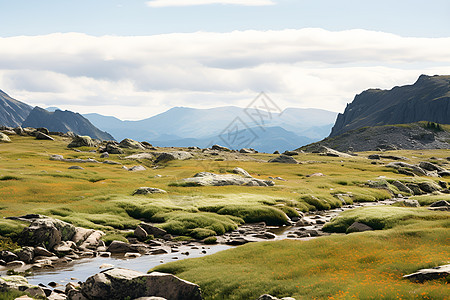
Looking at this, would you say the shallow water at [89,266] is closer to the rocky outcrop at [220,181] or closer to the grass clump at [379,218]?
the grass clump at [379,218]

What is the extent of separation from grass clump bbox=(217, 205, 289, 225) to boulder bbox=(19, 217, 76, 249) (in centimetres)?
2505

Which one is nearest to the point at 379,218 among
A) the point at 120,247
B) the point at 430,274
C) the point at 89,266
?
the point at 430,274

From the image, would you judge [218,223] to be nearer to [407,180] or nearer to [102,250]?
[102,250]

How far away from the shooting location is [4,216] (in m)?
46.8

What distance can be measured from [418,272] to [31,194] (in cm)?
5687

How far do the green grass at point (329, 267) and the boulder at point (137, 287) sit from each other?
6.91ft

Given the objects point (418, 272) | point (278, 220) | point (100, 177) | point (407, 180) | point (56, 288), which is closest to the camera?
point (418, 272)

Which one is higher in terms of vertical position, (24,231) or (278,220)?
(24,231)

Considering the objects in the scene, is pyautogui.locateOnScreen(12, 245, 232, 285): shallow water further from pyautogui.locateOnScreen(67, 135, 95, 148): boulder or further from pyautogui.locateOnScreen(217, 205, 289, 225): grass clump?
pyautogui.locateOnScreen(67, 135, 95, 148): boulder

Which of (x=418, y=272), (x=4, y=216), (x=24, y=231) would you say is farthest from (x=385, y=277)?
(x=4, y=216)

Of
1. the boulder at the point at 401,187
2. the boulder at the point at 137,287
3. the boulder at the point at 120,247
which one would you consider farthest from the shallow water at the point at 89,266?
the boulder at the point at 401,187

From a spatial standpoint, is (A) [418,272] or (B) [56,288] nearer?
(A) [418,272]

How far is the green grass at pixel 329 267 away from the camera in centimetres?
2383

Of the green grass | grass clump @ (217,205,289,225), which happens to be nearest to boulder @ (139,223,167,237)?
grass clump @ (217,205,289,225)
